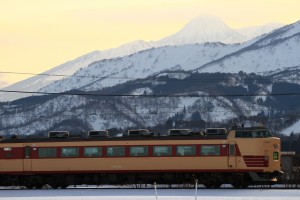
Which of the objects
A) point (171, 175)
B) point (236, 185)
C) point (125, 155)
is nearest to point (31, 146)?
point (125, 155)

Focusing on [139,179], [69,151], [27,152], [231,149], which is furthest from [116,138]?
[231,149]

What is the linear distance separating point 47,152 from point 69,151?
170cm

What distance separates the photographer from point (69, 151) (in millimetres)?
54750

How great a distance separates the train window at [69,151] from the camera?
54.6m

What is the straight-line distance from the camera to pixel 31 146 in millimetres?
55250

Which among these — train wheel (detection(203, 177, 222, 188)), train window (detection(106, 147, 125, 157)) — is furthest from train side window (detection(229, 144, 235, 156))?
train window (detection(106, 147, 125, 157))

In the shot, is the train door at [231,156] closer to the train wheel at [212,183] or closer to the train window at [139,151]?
the train wheel at [212,183]

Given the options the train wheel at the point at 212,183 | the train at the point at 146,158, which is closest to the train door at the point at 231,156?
the train at the point at 146,158

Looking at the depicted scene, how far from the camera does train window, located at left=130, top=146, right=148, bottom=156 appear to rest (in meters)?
53.5

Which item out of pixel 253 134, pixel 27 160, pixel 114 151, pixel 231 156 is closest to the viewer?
pixel 231 156

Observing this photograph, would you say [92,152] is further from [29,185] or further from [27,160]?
[29,185]

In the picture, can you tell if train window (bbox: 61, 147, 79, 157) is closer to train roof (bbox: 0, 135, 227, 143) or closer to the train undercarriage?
train roof (bbox: 0, 135, 227, 143)

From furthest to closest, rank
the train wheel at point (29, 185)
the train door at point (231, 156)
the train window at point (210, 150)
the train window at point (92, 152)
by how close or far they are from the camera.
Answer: the train wheel at point (29, 185), the train window at point (92, 152), the train window at point (210, 150), the train door at point (231, 156)

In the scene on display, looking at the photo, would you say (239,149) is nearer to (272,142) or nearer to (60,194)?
(272,142)
